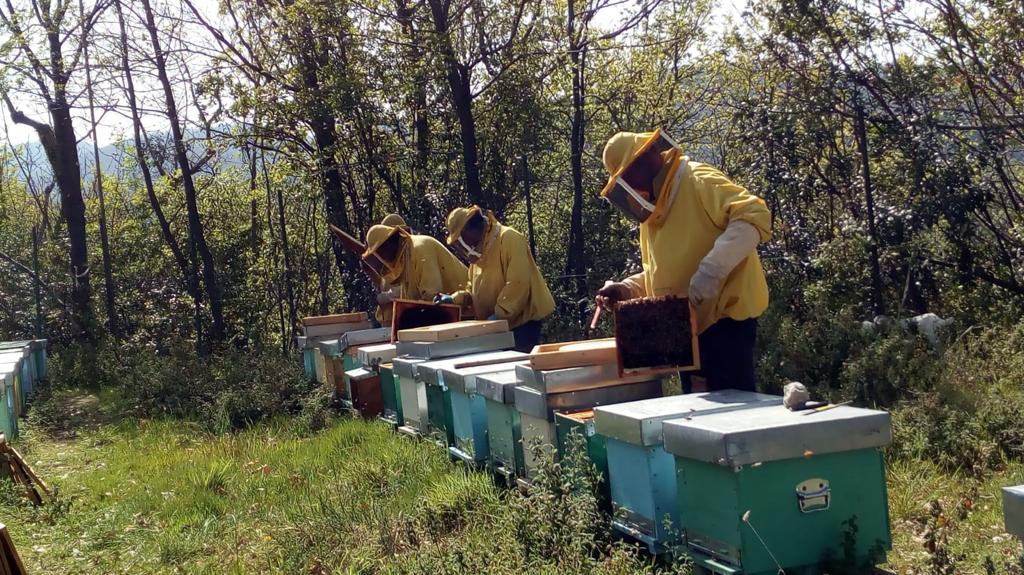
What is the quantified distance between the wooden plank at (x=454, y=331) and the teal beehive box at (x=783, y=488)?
329cm

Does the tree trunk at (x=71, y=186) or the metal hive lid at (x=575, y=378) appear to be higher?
the tree trunk at (x=71, y=186)

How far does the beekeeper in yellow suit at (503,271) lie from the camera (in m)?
7.30

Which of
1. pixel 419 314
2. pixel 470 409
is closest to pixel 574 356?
pixel 470 409

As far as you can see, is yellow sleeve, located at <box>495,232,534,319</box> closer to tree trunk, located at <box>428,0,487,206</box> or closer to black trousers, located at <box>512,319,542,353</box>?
black trousers, located at <box>512,319,542,353</box>

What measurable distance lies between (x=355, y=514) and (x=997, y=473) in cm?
324

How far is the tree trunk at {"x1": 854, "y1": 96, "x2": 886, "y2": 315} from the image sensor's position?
854 cm

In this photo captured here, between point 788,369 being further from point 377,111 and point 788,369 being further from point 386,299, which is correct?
point 377,111

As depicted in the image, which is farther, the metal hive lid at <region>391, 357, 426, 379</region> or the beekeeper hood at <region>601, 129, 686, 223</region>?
the metal hive lid at <region>391, 357, 426, 379</region>

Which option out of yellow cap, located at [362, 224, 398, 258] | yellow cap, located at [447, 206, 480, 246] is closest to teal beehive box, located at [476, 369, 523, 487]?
yellow cap, located at [447, 206, 480, 246]

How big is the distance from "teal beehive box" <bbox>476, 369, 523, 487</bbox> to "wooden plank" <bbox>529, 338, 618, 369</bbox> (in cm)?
32

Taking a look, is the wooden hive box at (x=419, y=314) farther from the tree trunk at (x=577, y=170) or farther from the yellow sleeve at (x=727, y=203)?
the tree trunk at (x=577, y=170)

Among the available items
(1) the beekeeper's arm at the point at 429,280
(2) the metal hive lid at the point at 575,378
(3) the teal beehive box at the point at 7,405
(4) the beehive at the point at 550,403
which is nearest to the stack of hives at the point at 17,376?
(3) the teal beehive box at the point at 7,405

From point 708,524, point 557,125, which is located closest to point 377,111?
point 557,125

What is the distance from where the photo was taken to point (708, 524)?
3344 millimetres
